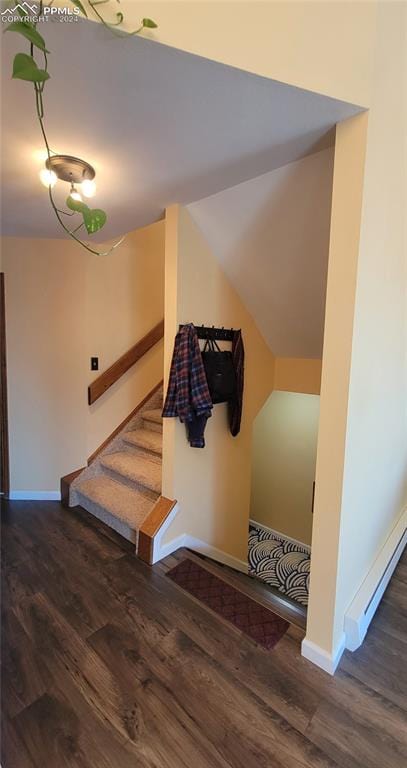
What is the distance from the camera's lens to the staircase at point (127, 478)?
2254mm

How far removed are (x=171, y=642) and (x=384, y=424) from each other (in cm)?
149

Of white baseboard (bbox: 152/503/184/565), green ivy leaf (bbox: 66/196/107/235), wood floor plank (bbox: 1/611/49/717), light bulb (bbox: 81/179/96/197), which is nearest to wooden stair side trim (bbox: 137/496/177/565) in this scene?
white baseboard (bbox: 152/503/184/565)

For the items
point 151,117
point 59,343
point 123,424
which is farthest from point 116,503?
point 151,117

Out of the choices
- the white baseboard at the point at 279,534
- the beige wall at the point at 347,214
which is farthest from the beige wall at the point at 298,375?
the white baseboard at the point at 279,534

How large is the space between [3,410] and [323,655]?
105 inches

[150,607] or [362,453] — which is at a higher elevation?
→ [362,453]

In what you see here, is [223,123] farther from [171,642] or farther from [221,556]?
[221,556]

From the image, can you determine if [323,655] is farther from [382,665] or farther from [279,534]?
[279,534]

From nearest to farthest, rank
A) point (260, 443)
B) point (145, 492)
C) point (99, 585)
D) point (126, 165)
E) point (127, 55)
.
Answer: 1. point (127, 55)
2. point (126, 165)
3. point (99, 585)
4. point (145, 492)
5. point (260, 443)

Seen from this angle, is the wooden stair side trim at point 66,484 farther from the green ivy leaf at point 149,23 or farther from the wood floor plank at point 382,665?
the green ivy leaf at point 149,23

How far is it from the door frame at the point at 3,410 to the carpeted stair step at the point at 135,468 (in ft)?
2.56

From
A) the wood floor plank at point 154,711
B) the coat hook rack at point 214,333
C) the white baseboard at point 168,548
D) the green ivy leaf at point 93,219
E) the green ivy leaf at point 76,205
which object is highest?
the green ivy leaf at point 76,205

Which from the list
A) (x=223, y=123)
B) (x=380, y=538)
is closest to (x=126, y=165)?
(x=223, y=123)

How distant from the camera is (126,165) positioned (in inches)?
54.9
